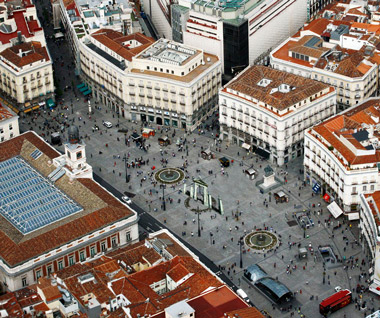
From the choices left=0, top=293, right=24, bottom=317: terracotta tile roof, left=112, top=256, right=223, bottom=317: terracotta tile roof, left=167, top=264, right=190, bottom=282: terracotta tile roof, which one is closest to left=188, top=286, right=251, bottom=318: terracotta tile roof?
left=112, top=256, right=223, bottom=317: terracotta tile roof

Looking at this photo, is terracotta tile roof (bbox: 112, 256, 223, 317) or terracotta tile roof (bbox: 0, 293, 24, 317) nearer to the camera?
terracotta tile roof (bbox: 0, 293, 24, 317)

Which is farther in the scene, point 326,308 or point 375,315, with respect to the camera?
point 326,308

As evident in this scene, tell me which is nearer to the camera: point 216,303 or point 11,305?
point 11,305

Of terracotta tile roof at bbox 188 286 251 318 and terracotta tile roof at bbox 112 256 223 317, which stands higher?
terracotta tile roof at bbox 112 256 223 317

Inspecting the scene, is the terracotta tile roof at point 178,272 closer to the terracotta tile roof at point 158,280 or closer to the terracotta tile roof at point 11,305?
the terracotta tile roof at point 158,280

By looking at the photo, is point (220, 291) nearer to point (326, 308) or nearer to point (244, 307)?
point (244, 307)

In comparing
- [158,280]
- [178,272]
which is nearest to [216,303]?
[178,272]

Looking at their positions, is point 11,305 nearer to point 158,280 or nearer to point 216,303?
point 158,280

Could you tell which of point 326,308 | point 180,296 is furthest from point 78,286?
point 326,308

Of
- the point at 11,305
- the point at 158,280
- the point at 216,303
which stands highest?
the point at 11,305

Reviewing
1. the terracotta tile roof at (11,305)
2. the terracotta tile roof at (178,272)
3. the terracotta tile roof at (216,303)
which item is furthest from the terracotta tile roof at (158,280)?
the terracotta tile roof at (11,305)

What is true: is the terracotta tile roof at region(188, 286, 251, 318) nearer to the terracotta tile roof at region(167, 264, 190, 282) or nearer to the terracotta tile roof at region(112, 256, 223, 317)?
the terracotta tile roof at region(112, 256, 223, 317)
